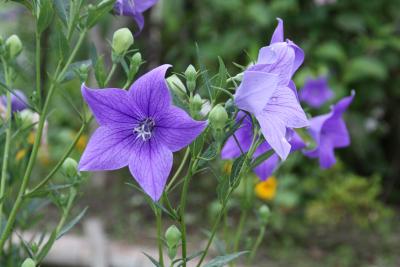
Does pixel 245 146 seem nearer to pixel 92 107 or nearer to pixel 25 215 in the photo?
pixel 92 107

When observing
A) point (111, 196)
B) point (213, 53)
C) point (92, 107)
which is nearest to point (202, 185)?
point (111, 196)

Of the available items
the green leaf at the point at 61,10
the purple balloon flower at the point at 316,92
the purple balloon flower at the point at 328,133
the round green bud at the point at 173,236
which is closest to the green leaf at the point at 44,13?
the green leaf at the point at 61,10

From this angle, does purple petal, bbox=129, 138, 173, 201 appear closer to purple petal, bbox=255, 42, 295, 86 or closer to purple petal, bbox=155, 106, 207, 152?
purple petal, bbox=155, 106, 207, 152

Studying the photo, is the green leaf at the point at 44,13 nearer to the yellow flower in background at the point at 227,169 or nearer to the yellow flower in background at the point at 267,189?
the yellow flower in background at the point at 227,169

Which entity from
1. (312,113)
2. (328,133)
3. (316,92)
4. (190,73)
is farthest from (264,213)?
(312,113)

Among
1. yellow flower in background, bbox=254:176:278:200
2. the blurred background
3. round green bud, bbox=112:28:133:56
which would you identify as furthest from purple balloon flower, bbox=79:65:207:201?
yellow flower in background, bbox=254:176:278:200

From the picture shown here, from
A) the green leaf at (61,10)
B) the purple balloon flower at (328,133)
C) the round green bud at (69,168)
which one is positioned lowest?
the purple balloon flower at (328,133)
